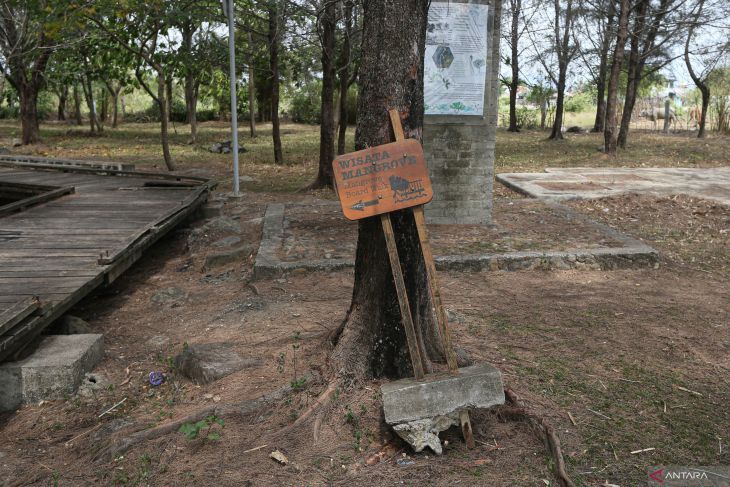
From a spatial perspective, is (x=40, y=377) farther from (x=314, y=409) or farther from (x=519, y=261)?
(x=519, y=261)

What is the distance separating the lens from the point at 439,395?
10.3 ft

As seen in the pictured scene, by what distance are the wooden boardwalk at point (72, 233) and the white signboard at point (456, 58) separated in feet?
12.0

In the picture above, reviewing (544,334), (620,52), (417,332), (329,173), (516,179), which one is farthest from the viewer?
(620,52)

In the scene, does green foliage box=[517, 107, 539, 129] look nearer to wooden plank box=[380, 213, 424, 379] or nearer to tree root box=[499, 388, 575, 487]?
tree root box=[499, 388, 575, 487]

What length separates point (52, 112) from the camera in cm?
3544

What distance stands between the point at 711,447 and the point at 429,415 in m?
1.49

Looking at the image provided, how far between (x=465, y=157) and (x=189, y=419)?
19.0 ft

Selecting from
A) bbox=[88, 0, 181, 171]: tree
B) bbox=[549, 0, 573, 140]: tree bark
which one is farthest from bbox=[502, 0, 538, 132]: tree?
bbox=[88, 0, 181, 171]: tree

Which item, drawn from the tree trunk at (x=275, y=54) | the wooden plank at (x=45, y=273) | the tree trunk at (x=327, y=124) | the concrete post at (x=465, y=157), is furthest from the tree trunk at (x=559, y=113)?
the wooden plank at (x=45, y=273)

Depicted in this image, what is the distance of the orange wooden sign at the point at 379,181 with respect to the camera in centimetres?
319

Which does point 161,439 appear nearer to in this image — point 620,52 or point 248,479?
point 248,479

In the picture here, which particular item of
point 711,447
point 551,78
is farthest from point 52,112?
point 711,447

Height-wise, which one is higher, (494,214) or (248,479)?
(494,214)

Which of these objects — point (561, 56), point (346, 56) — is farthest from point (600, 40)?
point (346, 56)
